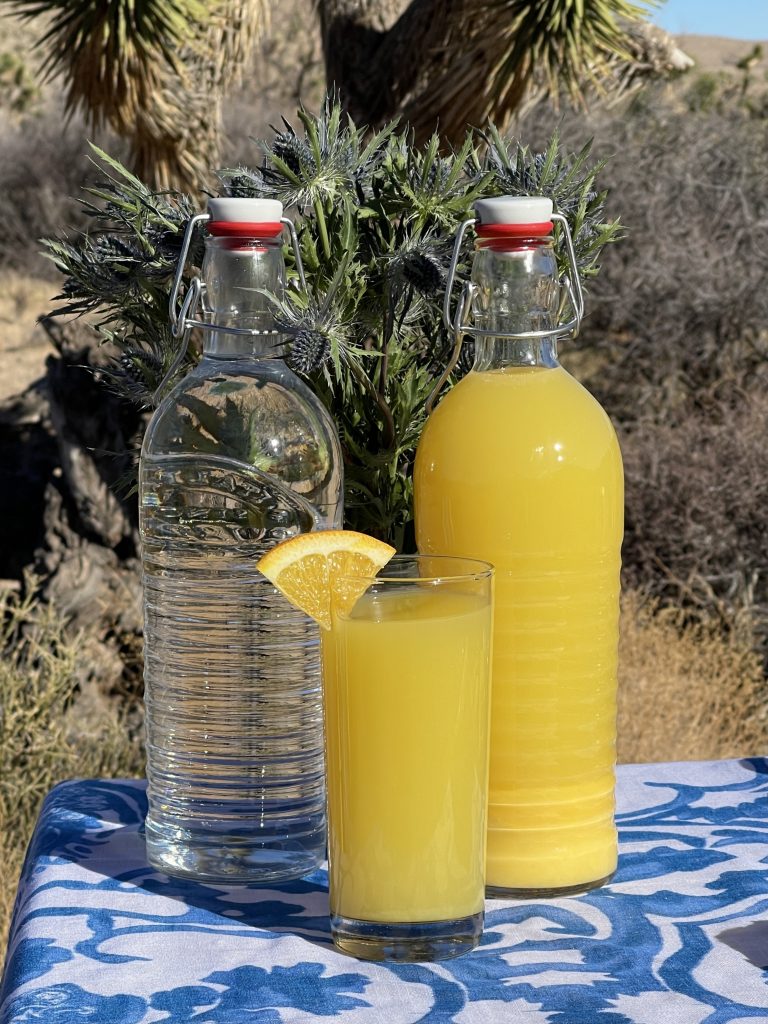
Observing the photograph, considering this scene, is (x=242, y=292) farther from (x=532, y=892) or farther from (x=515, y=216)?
(x=532, y=892)

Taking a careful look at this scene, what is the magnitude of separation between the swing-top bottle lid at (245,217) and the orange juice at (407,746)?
31 centimetres

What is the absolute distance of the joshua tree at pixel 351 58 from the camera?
468 cm

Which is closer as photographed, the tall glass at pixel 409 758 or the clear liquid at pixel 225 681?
the tall glass at pixel 409 758

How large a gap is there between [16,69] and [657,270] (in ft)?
35.6

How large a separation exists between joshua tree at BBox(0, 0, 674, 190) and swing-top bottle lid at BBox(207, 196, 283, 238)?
375cm

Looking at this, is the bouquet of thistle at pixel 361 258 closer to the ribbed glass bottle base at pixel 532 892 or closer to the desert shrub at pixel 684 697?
the ribbed glass bottle base at pixel 532 892

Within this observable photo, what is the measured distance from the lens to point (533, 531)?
3.15 feet

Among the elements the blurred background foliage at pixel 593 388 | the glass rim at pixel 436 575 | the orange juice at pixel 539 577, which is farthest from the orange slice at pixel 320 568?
the blurred background foliage at pixel 593 388

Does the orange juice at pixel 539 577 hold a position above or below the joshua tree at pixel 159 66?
below

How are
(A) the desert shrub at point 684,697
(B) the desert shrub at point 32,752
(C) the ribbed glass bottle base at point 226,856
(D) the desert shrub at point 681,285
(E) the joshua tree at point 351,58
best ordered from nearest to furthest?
(C) the ribbed glass bottle base at point 226,856 < (B) the desert shrub at point 32,752 < (A) the desert shrub at point 684,697 < (E) the joshua tree at point 351,58 < (D) the desert shrub at point 681,285

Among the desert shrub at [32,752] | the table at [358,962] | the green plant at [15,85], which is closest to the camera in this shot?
the table at [358,962]

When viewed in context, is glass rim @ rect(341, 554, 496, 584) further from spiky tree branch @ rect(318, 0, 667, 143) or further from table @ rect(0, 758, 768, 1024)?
spiky tree branch @ rect(318, 0, 667, 143)

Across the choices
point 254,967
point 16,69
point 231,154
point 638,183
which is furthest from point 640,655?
point 16,69

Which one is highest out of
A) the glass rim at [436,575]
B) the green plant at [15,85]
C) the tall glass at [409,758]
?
the green plant at [15,85]
